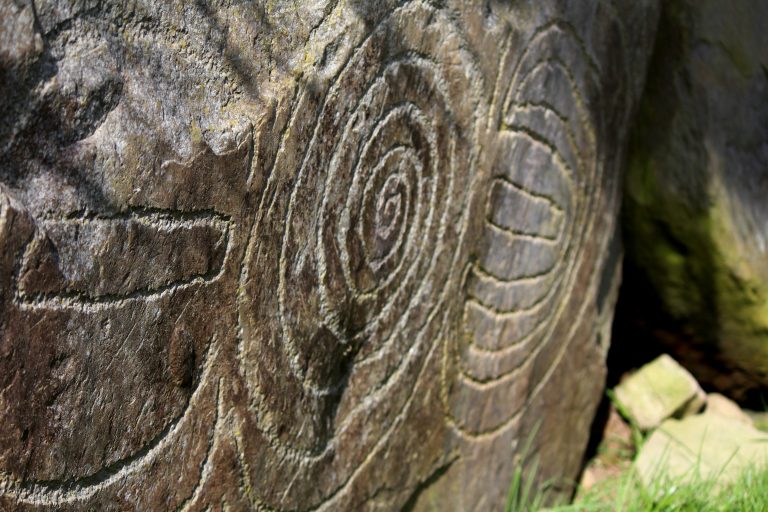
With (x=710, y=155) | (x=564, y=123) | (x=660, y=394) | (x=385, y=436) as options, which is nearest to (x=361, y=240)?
(x=385, y=436)

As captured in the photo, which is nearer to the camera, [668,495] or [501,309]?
[501,309]

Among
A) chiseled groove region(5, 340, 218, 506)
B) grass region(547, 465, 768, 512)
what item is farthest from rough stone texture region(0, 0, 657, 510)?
grass region(547, 465, 768, 512)

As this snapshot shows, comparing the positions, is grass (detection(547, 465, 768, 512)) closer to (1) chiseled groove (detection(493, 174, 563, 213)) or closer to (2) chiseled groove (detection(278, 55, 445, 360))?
(1) chiseled groove (detection(493, 174, 563, 213))

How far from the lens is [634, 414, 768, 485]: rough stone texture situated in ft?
7.06

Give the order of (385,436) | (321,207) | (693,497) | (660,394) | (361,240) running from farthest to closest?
1. (660,394)
2. (693,497)
3. (385,436)
4. (361,240)
5. (321,207)

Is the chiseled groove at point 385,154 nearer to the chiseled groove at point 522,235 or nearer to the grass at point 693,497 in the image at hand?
the chiseled groove at point 522,235

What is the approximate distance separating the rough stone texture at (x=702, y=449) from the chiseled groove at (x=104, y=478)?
130 cm

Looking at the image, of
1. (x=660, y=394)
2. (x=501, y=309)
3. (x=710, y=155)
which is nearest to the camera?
(x=501, y=309)

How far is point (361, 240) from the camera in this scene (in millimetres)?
1390

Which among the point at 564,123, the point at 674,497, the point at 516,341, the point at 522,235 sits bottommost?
the point at 674,497

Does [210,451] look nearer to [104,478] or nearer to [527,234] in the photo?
[104,478]

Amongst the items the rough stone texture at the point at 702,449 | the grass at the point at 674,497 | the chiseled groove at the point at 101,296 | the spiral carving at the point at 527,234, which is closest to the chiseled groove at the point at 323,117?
the chiseled groove at the point at 101,296

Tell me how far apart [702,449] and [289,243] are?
1.53 meters

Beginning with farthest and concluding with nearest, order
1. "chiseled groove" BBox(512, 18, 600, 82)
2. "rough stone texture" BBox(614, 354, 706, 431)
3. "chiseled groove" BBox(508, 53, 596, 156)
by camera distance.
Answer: "rough stone texture" BBox(614, 354, 706, 431) < "chiseled groove" BBox(508, 53, 596, 156) < "chiseled groove" BBox(512, 18, 600, 82)
